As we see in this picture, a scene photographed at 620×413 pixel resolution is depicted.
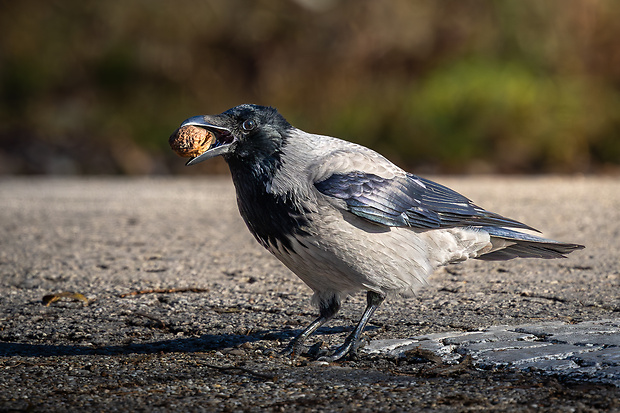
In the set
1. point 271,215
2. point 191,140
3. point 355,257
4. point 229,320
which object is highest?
point 191,140

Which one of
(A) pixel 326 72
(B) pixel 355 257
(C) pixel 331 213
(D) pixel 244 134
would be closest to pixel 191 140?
(D) pixel 244 134

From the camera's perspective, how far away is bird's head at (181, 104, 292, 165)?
3426mm

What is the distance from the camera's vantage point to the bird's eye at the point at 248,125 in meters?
3.46

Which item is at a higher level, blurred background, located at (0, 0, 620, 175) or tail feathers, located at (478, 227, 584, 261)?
blurred background, located at (0, 0, 620, 175)

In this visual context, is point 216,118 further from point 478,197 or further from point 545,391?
point 478,197

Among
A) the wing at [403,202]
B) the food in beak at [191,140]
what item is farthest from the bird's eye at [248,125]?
the wing at [403,202]

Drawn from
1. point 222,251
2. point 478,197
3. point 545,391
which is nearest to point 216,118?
point 545,391

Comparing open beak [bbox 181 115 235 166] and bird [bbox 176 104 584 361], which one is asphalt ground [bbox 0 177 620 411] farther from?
open beak [bbox 181 115 235 166]

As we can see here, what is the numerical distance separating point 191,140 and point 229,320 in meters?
0.93

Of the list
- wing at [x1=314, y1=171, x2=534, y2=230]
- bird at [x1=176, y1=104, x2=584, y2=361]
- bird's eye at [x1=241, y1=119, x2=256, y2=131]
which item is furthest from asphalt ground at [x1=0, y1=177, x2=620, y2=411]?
bird's eye at [x1=241, y1=119, x2=256, y2=131]

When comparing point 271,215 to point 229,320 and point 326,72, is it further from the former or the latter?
point 326,72

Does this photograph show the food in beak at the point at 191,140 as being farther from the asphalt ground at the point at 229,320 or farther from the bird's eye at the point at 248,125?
the asphalt ground at the point at 229,320

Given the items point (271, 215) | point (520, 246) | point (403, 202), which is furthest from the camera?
point (520, 246)

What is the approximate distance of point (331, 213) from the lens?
337 cm
